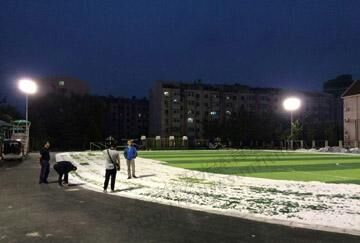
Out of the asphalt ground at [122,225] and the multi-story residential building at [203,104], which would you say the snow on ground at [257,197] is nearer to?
the asphalt ground at [122,225]

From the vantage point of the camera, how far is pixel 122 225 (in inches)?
437

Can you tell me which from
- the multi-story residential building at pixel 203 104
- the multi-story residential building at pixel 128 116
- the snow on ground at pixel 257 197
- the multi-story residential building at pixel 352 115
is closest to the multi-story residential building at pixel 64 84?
the multi-story residential building at pixel 128 116

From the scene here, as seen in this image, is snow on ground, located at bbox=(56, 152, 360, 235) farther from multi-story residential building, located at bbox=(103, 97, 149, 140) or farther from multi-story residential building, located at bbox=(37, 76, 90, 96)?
multi-story residential building, located at bbox=(103, 97, 149, 140)

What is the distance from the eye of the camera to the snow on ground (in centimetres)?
1205

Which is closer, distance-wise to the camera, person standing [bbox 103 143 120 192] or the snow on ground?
the snow on ground

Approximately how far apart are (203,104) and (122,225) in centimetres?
12773

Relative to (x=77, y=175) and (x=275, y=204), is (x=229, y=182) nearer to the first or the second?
(x=275, y=204)

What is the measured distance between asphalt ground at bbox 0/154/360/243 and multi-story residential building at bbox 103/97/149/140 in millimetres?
138041

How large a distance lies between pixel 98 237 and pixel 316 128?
9678cm

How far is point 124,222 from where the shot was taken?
452 inches

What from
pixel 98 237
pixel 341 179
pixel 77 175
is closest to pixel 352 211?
pixel 98 237

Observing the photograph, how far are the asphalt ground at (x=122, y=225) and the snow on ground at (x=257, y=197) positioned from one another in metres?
0.88

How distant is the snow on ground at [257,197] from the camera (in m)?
12.0

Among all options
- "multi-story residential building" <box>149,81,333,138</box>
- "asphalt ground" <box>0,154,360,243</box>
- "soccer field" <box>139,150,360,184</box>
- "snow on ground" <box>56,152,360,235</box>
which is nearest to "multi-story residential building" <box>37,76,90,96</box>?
"multi-story residential building" <box>149,81,333,138</box>
